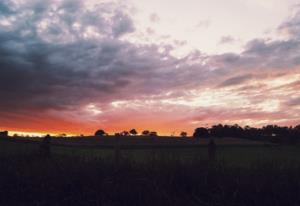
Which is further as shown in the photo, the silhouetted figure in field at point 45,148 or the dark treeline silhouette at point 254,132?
the dark treeline silhouette at point 254,132

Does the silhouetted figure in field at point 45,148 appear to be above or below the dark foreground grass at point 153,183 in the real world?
above

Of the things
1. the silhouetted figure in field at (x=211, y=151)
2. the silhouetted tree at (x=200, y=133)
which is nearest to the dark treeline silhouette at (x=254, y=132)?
the silhouetted tree at (x=200, y=133)

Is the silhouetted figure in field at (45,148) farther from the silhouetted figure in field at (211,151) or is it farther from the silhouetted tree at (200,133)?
the silhouetted tree at (200,133)

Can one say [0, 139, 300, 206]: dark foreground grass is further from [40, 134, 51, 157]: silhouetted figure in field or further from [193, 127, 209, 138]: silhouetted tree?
[193, 127, 209, 138]: silhouetted tree

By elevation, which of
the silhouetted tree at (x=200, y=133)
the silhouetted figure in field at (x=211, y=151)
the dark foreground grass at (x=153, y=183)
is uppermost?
the silhouetted tree at (x=200, y=133)

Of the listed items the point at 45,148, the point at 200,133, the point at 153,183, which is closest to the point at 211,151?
the point at 153,183

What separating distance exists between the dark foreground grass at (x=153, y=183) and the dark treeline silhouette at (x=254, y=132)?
2668 cm

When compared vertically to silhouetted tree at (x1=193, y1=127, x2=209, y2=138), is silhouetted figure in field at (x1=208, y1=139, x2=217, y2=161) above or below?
below

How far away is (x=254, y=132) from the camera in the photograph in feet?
152

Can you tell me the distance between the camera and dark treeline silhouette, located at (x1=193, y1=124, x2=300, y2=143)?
128 ft

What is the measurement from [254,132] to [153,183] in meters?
39.0

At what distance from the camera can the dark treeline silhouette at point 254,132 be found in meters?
39.2

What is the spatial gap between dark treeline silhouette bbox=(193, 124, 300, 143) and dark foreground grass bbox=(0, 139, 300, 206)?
87.5 ft

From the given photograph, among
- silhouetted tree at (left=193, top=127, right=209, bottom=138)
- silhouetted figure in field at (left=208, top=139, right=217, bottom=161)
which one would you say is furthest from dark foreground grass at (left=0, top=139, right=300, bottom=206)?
silhouetted tree at (left=193, top=127, right=209, bottom=138)
